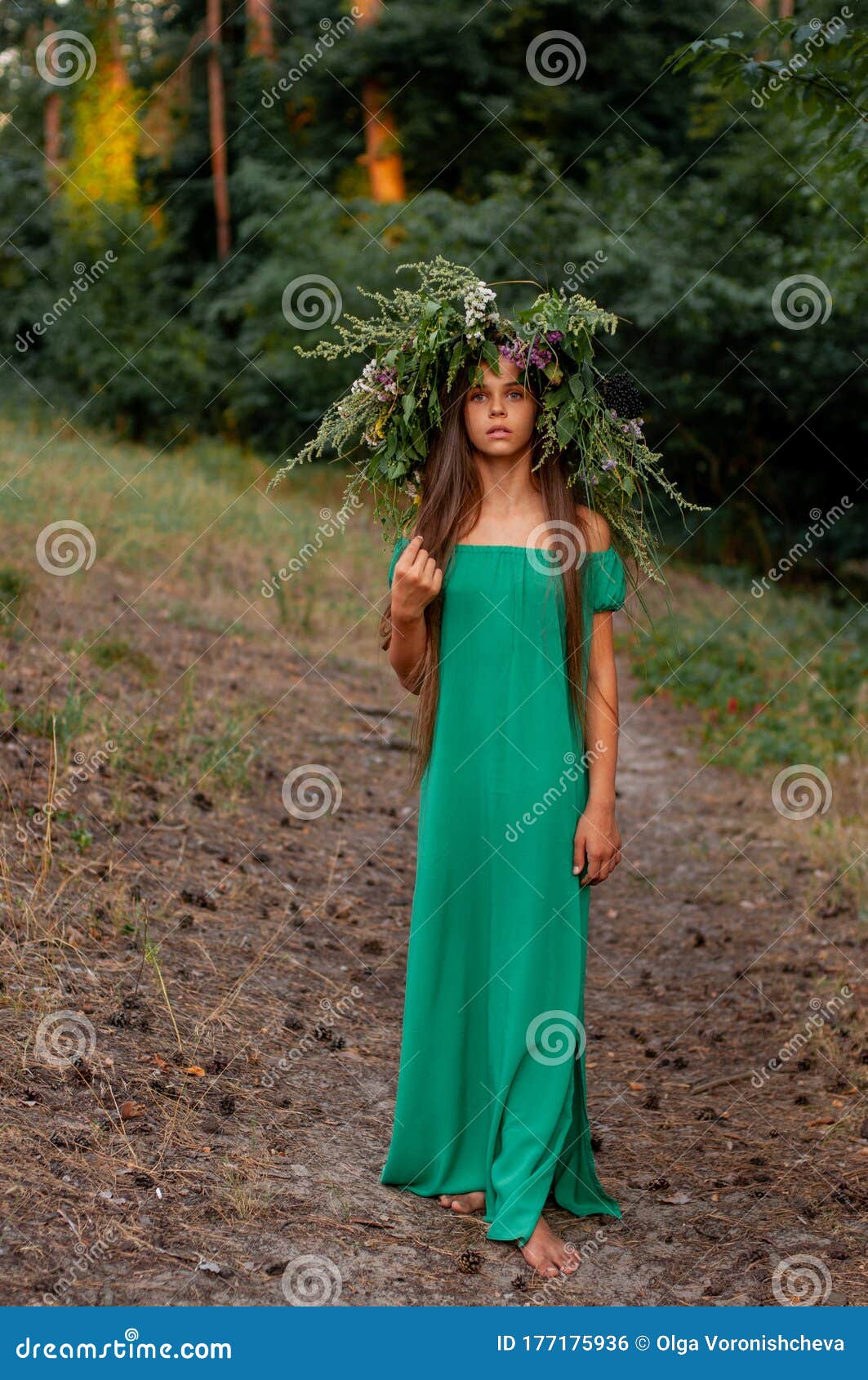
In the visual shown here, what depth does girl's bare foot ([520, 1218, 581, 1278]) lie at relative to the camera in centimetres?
320

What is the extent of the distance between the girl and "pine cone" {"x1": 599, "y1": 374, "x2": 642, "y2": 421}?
19 cm

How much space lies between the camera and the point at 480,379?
3396 mm

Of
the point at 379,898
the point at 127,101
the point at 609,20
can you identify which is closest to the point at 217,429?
the point at 127,101

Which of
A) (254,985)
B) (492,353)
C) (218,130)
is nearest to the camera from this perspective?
(492,353)

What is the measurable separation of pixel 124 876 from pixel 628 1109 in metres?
2.09

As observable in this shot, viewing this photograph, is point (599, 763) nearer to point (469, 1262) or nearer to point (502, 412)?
point (502, 412)

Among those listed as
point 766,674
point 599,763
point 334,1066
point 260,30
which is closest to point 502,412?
point 599,763

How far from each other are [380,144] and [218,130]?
12.9 feet

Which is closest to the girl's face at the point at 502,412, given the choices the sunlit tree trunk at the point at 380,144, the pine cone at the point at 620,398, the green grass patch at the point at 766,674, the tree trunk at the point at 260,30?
the pine cone at the point at 620,398

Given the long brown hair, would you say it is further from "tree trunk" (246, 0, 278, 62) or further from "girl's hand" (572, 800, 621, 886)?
"tree trunk" (246, 0, 278, 62)

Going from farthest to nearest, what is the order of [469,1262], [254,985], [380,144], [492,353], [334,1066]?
[380,144], [254,985], [334,1066], [492,353], [469,1262]

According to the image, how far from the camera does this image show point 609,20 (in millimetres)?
21688

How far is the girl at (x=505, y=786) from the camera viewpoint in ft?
11.0

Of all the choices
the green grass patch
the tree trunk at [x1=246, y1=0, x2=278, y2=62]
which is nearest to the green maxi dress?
the green grass patch
